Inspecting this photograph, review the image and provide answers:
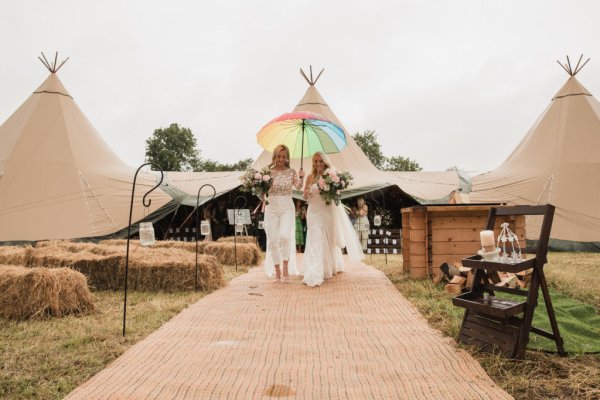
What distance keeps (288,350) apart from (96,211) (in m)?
10.2

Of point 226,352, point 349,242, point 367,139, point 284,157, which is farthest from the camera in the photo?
point 367,139

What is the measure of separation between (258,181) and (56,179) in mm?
8389

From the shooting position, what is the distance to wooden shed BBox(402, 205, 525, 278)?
547cm

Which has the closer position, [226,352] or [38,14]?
[226,352]

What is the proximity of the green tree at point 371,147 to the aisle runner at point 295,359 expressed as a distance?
3760cm

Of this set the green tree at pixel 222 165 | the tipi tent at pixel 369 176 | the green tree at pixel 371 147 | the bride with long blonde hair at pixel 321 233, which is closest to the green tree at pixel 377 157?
the green tree at pixel 371 147

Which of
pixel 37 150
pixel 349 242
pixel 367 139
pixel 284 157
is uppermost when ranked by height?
pixel 367 139

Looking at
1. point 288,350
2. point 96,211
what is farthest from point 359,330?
point 96,211

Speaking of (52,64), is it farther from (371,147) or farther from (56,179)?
(371,147)

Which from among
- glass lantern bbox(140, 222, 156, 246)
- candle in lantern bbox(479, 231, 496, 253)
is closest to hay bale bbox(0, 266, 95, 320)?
glass lantern bbox(140, 222, 156, 246)

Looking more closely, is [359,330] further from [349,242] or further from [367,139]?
[367,139]

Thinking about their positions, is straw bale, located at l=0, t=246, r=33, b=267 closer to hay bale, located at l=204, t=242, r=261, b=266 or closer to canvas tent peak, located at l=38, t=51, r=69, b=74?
hay bale, located at l=204, t=242, r=261, b=266

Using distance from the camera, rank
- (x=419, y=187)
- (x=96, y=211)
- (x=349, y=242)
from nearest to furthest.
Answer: (x=349, y=242) < (x=96, y=211) < (x=419, y=187)

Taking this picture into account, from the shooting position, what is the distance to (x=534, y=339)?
9.00 feet
